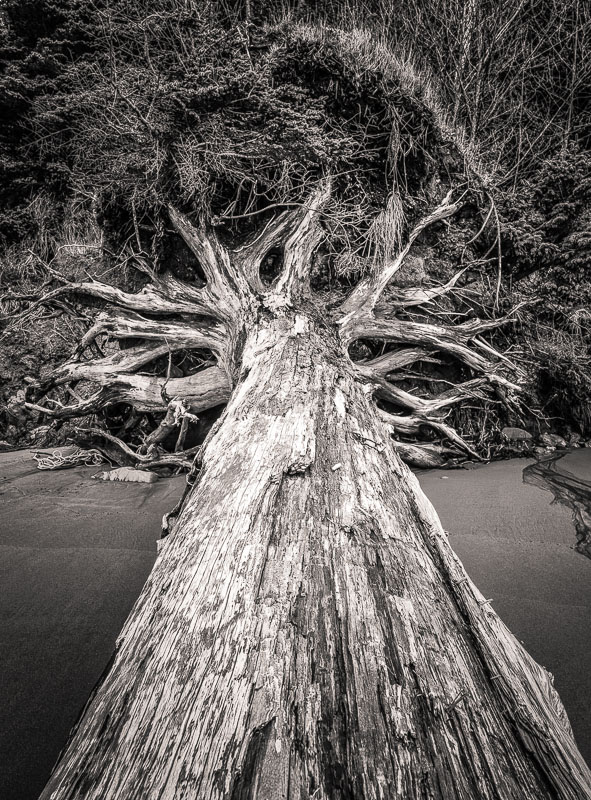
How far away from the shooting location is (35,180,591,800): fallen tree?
64 cm

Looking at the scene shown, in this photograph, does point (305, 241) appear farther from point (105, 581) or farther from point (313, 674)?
point (313, 674)

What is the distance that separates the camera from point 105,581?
170cm

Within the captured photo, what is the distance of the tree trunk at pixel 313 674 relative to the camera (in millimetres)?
632

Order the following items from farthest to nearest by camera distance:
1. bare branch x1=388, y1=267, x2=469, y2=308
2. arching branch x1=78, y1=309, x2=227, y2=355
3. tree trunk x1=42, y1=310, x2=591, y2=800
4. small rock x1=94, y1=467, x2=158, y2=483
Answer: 1. bare branch x1=388, y1=267, x2=469, y2=308
2. arching branch x1=78, y1=309, x2=227, y2=355
3. small rock x1=94, y1=467, x2=158, y2=483
4. tree trunk x1=42, y1=310, x2=591, y2=800

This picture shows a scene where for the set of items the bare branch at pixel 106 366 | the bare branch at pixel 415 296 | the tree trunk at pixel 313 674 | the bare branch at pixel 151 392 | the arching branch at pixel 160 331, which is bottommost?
the tree trunk at pixel 313 674

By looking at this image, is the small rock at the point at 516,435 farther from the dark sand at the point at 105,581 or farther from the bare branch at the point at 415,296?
the bare branch at the point at 415,296

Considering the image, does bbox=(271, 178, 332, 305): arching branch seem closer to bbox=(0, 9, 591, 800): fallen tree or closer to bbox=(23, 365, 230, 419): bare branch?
bbox=(0, 9, 591, 800): fallen tree

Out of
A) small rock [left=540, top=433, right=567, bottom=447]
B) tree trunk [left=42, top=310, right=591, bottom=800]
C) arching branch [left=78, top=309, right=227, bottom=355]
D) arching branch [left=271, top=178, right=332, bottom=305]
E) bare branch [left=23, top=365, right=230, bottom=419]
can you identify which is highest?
arching branch [left=271, top=178, right=332, bottom=305]

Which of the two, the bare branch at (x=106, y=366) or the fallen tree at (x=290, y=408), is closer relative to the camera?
the fallen tree at (x=290, y=408)

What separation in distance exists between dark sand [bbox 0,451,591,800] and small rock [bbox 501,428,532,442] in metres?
0.78

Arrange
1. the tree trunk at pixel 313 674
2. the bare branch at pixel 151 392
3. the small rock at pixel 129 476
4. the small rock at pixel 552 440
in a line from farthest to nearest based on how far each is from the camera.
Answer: the small rock at pixel 552 440 < the bare branch at pixel 151 392 < the small rock at pixel 129 476 < the tree trunk at pixel 313 674

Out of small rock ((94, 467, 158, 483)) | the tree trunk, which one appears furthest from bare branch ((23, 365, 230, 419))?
the tree trunk

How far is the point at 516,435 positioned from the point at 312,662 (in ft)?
11.9

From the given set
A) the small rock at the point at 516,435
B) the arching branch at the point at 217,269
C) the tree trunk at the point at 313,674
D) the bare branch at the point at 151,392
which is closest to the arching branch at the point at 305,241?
the arching branch at the point at 217,269
